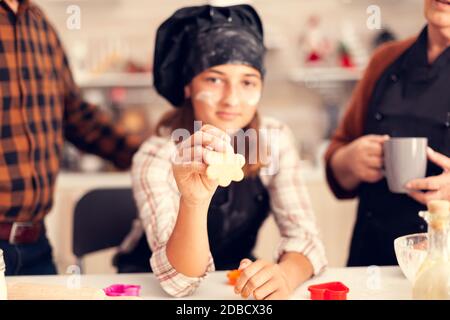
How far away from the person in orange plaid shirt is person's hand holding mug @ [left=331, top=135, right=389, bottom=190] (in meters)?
0.71

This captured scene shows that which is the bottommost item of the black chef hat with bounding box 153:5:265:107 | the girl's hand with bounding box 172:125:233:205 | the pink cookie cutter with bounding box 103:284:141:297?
the pink cookie cutter with bounding box 103:284:141:297

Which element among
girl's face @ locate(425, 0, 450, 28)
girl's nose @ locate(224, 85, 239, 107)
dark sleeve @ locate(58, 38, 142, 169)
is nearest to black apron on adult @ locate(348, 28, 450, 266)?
girl's face @ locate(425, 0, 450, 28)

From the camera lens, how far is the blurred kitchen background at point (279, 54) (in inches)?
118

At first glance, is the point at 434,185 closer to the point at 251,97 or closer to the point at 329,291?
the point at 329,291

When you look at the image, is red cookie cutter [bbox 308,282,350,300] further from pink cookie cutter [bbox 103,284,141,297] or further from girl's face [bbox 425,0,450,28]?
girl's face [bbox 425,0,450,28]

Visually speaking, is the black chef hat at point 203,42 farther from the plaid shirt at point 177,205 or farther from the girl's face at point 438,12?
the girl's face at point 438,12

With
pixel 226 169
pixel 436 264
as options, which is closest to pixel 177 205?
pixel 226 169

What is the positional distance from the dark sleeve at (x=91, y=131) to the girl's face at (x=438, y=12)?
2.89 feet

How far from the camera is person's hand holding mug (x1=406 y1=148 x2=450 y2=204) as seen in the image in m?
0.99


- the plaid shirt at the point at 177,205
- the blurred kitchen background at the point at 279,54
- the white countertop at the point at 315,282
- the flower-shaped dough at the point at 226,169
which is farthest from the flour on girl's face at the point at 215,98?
the blurred kitchen background at the point at 279,54

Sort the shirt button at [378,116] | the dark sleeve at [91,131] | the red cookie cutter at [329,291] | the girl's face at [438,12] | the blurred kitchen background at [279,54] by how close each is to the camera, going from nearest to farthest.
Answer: the red cookie cutter at [329,291] → the girl's face at [438,12] → the shirt button at [378,116] → the dark sleeve at [91,131] → the blurred kitchen background at [279,54]

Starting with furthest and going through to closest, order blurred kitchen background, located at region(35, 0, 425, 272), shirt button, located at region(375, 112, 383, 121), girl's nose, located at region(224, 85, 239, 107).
→ blurred kitchen background, located at region(35, 0, 425, 272) < shirt button, located at region(375, 112, 383, 121) < girl's nose, located at region(224, 85, 239, 107)
